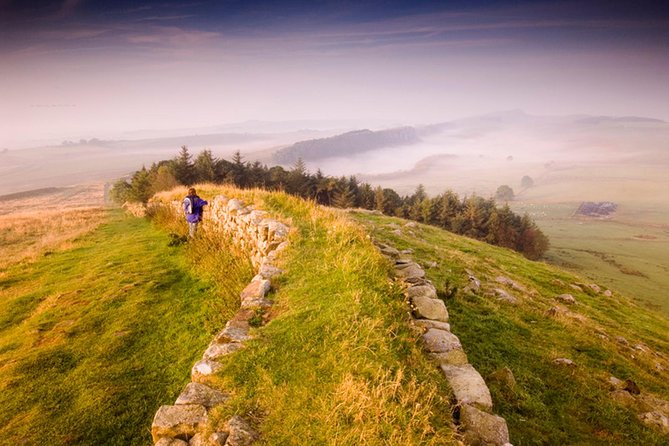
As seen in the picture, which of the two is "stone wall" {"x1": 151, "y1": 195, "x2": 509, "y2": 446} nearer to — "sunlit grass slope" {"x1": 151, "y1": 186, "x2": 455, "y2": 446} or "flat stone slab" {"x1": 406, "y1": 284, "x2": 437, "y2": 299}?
"flat stone slab" {"x1": 406, "y1": 284, "x2": 437, "y2": 299}

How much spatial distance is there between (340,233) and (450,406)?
584 centimetres

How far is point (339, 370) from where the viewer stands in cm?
486

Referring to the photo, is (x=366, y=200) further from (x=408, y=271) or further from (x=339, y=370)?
(x=339, y=370)

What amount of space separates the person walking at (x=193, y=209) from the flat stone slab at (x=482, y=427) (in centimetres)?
1375

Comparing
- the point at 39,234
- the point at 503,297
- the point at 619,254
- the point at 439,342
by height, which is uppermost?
the point at 439,342

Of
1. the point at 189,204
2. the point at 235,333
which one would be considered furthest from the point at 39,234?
the point at 235,333

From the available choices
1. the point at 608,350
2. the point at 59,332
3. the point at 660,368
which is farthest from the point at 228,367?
the point at 660,368

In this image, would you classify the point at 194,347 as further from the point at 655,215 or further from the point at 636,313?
the point at 655,215

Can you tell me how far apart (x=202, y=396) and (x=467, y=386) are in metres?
4.31

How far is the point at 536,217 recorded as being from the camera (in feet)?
525

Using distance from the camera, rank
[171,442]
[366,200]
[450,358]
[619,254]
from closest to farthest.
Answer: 1. [171,442]
2. [450,358]
3. [366,200]
4. [619,254]

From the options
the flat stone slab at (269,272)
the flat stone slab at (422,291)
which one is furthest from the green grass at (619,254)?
the flat stone slab at (269,272)

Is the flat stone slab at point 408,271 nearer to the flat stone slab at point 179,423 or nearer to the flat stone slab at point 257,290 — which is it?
the flat stone slab at point 257,290

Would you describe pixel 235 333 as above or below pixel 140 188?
above
